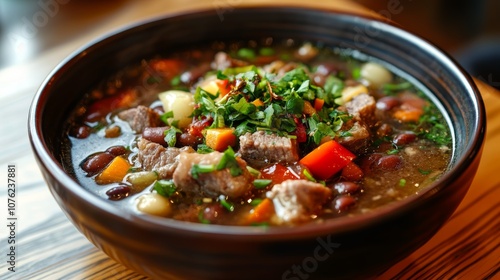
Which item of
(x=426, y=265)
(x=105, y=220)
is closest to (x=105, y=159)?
(x=105, y=220)

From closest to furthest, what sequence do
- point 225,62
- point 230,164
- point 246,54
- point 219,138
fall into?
point 230,164 < point 219,138 < point 225,62 < point 246,54

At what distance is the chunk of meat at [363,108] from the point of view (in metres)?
3.15

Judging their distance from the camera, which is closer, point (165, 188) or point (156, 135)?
point (165, 188)

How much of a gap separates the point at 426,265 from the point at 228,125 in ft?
3.80

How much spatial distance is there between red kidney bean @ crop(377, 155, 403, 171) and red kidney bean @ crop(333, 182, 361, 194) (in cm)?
26

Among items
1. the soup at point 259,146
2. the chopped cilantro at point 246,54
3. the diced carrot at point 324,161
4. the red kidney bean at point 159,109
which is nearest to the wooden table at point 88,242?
the soup at point 259,146

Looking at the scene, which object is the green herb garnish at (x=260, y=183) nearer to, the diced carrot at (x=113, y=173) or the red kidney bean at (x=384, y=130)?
the diced carrot at (x=113, y=173)

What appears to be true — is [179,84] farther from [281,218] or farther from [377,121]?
[281,218]

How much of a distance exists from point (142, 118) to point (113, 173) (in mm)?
430

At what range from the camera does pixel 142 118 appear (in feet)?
10.5

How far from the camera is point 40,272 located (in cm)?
276

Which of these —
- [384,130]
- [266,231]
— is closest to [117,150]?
[266,231]

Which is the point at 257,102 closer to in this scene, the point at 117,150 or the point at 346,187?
the point at 346,187

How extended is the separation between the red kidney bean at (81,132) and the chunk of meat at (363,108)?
57.3 inches
